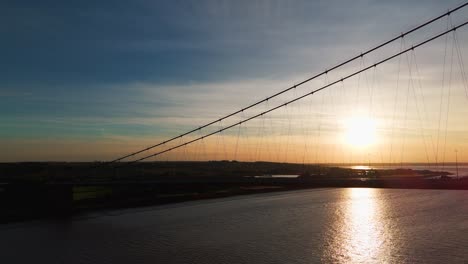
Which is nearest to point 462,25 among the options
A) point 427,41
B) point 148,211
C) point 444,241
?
point 427,41

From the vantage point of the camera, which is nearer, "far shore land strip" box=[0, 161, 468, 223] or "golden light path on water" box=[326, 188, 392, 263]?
"golden light path on water" box=[326, 188, 392, 263]

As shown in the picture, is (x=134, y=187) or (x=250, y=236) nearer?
(x=250, y=236)

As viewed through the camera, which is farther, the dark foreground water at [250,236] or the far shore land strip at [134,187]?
the far shore land strip at [134,187]

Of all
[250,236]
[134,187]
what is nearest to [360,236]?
[250,236]

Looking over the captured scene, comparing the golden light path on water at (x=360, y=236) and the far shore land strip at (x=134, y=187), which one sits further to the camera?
the far shore land strip at (x=134, y=187)

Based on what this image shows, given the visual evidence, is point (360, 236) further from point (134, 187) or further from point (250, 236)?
point (134, 187)
